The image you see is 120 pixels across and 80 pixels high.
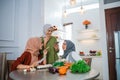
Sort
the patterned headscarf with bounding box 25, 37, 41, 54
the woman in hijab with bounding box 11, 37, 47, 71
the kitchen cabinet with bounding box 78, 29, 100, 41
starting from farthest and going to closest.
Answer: the kitchen cabinet with bounding box 78, 29, 100, 41 < the patterned headscarf with bounding box 25, 37, 41, 54 < the woman in hijab with bounding box 11, 37, 47, 71

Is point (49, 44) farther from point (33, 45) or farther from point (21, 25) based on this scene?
point (21, 25)

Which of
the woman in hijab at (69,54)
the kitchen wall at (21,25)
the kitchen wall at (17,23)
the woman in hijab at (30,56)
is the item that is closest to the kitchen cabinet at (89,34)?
the kitchen wall at (21,25)

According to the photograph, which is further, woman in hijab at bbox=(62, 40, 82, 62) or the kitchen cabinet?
the kitchen cabinet

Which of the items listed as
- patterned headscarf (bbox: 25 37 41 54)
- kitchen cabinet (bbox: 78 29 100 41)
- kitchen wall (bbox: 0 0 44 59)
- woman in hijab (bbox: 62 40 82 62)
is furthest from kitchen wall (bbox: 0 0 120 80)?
kitchen cabinet (bbox: 78 29 100 41)

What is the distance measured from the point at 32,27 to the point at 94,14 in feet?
12.0

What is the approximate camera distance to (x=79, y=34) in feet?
20.4

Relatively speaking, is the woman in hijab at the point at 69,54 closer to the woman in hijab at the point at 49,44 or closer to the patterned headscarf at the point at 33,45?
the woman in hijab at the point at 49,44

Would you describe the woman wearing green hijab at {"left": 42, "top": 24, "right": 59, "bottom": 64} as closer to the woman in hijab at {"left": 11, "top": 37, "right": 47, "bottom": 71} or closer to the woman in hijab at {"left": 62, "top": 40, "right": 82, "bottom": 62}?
the woman in hijab at {"left": 11, "top": 37, "right": 47, "bottom": 71}

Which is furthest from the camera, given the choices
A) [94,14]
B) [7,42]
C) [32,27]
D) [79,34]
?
[79,34]

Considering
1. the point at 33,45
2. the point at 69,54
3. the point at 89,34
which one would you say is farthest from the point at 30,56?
the point at 89,34

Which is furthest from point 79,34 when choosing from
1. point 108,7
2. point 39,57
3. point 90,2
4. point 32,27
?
point 39,57

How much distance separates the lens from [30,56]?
1.53 meters

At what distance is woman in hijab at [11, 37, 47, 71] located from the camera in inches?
56.8

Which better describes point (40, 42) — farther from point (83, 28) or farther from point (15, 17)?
point (83, 28)
